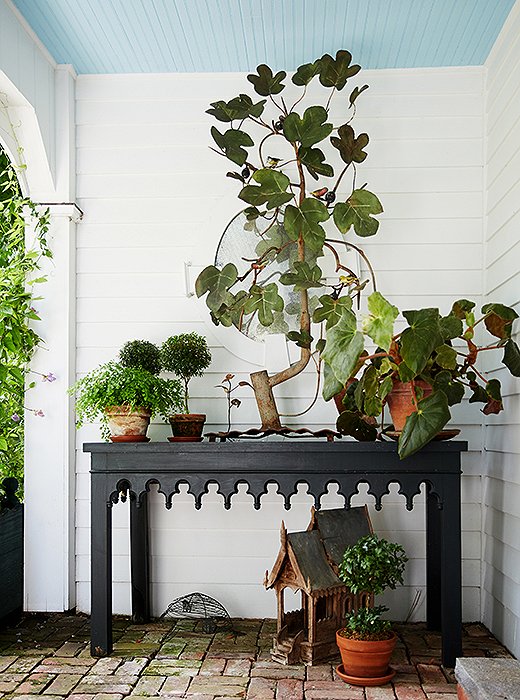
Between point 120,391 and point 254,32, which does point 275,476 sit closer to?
point 120,391

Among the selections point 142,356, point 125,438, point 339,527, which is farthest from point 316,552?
point 142,356

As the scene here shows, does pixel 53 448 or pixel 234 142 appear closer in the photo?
pixel 234 142

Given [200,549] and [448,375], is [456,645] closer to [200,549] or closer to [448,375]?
[448,375]

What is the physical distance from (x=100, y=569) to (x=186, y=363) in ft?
3.26

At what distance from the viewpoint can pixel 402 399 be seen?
343 centimetres

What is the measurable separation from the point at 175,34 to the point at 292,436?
1.88 metres

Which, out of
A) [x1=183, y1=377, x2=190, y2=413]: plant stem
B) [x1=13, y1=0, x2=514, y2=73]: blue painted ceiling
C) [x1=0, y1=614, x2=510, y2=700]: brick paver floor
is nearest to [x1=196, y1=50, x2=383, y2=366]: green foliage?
[x1=13, y1=0, x2=514, y2=73]: blue painted ceiling

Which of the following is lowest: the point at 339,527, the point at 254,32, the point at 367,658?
the point at 367,658

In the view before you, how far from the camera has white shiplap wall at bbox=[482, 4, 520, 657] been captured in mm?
3582

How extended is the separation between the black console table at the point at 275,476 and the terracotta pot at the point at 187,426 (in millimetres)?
331

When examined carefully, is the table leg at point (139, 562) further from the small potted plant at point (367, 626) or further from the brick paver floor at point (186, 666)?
the small potted plant at point (367, 626)

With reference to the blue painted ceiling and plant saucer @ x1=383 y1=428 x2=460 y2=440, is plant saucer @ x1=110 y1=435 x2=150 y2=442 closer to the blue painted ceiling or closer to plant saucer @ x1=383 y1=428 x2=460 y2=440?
plant saucer @ x1=383 y1=428 x2=460 y2=440

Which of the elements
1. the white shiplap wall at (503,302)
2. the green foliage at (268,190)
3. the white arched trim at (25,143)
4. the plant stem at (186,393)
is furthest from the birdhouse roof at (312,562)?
the white arched trim at (25,143)

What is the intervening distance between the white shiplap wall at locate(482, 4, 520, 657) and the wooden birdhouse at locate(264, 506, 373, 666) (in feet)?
2.09
